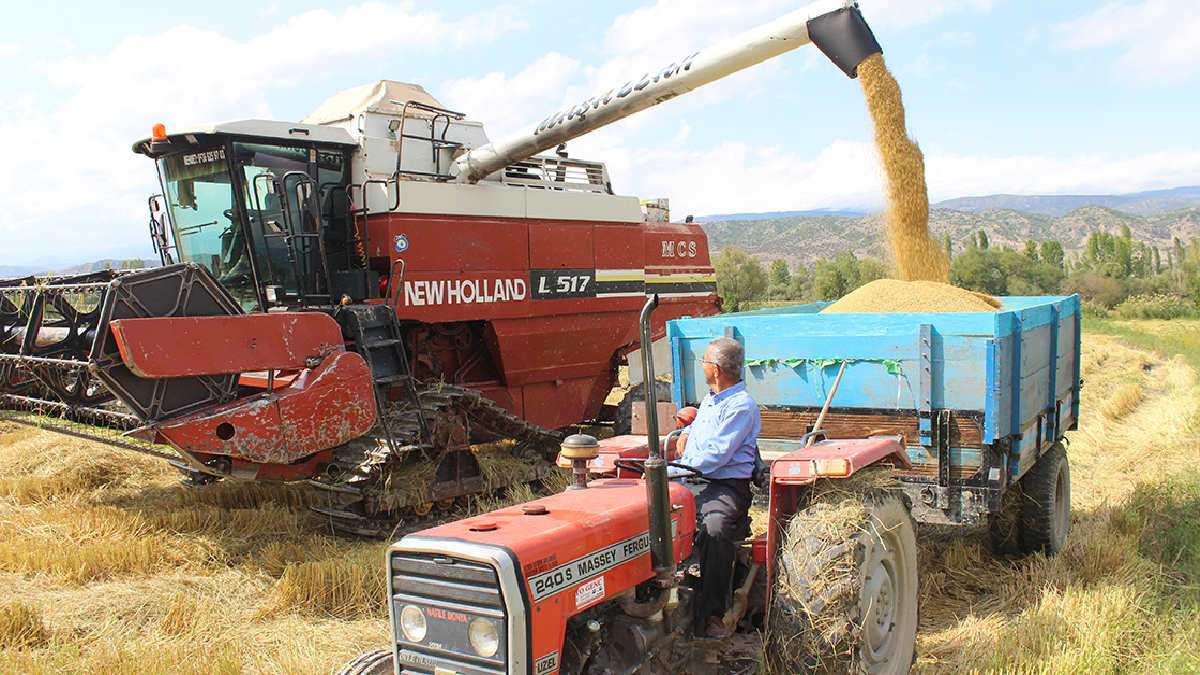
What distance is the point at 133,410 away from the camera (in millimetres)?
5527

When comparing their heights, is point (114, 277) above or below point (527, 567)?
above

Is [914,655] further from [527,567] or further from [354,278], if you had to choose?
[354,278]

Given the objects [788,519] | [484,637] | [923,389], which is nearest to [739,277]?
[923,389]

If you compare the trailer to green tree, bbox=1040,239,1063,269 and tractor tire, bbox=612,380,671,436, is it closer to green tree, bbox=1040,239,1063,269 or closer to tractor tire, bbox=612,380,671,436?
tractor tire, bbox=612,380,671,436

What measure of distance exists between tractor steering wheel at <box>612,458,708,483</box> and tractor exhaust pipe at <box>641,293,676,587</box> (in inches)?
16.4

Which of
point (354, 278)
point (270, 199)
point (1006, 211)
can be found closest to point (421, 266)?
point (354, 278)

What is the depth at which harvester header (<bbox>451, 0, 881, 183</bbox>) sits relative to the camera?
6.80 metres

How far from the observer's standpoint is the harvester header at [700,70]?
680cm

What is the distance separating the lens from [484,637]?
2883 mm

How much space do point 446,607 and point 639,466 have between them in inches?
51.6

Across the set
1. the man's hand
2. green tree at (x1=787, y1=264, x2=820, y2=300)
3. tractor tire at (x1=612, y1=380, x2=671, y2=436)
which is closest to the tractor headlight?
the man's hand

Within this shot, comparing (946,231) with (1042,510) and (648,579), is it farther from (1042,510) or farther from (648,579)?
(648,579)

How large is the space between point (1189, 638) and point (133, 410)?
18.2ft

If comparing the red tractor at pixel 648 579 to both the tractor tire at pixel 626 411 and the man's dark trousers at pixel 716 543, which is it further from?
the tractor tire at pixel 626 411
